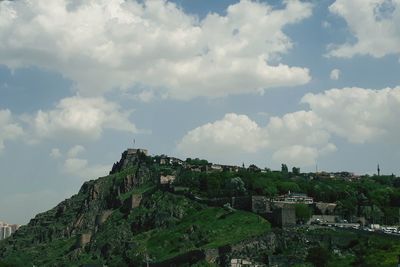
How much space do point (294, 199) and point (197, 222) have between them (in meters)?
24.0

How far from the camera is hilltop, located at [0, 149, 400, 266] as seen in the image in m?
Result: 97.7

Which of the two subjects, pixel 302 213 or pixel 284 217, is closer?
pixel 284 217

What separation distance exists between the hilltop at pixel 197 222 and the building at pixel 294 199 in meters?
1.32

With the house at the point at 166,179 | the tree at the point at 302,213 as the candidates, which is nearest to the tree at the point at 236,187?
the tree at the point at 302,213

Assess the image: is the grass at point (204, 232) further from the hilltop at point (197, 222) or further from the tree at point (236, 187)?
the tree at point (236, 187)

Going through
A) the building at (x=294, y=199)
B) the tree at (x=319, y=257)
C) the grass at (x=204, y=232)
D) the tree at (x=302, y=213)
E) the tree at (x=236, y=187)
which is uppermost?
the tree at (x=236, y=187)

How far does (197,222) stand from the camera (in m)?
120

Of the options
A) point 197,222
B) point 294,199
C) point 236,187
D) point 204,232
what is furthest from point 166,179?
point 204,232

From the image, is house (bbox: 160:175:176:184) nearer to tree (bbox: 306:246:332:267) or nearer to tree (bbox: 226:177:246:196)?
tree (bbox: 226:177:246:196)

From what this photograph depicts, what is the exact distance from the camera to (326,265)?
8744 cm

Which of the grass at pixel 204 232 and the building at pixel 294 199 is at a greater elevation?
the building at pixel 294 199

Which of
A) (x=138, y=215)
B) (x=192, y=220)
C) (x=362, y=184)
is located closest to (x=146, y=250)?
(x=192, y=220)

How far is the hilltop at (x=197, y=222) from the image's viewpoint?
97.7m

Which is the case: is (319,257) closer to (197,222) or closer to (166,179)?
(197,222)
